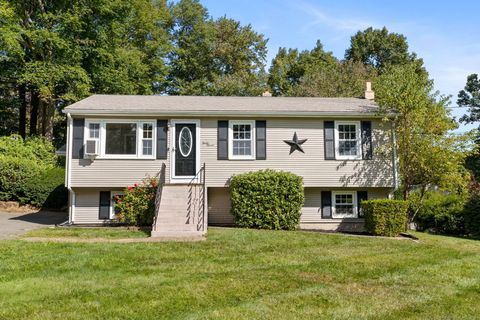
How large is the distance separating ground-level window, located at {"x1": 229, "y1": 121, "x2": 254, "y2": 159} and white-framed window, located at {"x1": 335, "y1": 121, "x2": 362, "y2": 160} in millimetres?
3022

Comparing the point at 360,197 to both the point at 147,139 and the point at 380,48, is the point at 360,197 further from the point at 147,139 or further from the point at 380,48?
the point at 380,48

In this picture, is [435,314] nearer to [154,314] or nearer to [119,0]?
[154,314]

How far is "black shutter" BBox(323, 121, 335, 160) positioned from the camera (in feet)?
47.2

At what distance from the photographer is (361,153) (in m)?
14.4

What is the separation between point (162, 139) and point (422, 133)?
884 cm

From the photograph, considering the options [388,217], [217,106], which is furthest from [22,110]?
Result: [388,217]

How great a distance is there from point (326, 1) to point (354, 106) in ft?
15.1

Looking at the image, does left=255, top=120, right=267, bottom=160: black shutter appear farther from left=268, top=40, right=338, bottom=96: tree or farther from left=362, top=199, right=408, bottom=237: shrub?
left=268, top=40, right=338, bottom=96: tree

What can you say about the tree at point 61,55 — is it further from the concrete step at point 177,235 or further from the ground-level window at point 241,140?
the concrete step at point 177,235

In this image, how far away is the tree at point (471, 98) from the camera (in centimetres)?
4300

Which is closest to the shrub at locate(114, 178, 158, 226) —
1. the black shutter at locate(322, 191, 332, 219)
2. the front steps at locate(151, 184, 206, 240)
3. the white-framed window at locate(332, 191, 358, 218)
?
the front steps at locate(151, 184, 206, 240)

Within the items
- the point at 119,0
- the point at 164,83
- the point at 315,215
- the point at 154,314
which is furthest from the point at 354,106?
the point at 164,83

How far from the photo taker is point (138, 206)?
518 inches

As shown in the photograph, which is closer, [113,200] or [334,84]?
[113,200]
